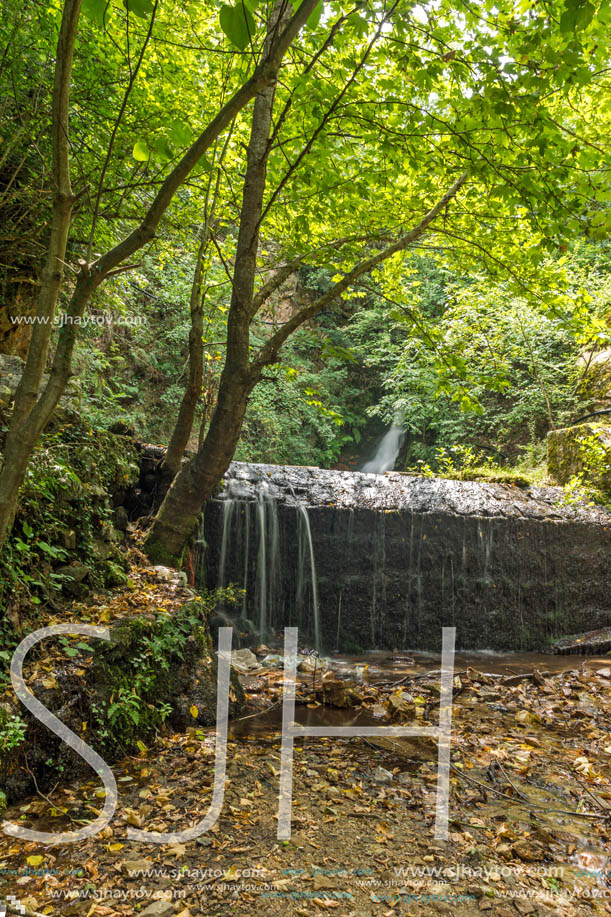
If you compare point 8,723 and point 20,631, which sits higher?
point 20,631

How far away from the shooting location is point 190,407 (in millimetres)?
5703

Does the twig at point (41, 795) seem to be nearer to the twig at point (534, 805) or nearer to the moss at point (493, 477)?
the twig at point (534, 805)

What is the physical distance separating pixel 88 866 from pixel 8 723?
0.77m

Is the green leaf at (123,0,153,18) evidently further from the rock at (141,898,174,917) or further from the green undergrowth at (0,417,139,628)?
the rock at (141,898,174,917)

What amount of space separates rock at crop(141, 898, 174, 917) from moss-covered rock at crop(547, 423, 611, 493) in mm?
Result: 8136

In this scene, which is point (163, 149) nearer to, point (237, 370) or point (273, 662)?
point (237, 370)

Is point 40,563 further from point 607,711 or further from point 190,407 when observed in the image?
point 607,711

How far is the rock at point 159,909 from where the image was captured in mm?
1746

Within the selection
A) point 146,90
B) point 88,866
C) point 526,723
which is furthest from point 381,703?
point 146,90

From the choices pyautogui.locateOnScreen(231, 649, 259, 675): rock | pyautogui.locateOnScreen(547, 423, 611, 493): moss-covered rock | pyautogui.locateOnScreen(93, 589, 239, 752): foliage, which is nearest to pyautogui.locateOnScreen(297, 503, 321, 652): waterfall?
pyautogui.locateOnScreen(231, 649, 259, 675): rock

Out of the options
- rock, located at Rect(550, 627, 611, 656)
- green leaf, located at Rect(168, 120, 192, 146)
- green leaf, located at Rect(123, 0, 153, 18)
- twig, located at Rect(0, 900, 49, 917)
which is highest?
green leaf, located at Rect(123, 0, 153, 18)

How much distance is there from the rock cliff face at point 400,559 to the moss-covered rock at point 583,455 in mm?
695

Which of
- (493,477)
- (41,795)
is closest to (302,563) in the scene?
(493,477)

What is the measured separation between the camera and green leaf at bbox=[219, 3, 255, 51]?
4.58ft
